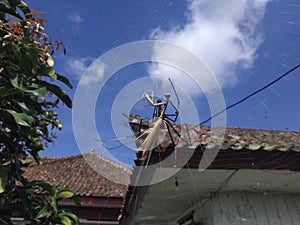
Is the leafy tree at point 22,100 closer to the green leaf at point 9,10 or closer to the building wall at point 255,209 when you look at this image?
the green leaf at point 9,10

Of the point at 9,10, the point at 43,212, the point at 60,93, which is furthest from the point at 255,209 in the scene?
the point at 9,10

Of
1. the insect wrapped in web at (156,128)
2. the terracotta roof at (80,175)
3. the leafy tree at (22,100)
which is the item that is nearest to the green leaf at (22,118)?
the leafy tree at (22,100)

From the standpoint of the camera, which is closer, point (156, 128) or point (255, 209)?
point (156, 128)

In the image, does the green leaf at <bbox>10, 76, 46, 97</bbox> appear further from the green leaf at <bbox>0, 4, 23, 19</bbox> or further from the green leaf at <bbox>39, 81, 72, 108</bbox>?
the green leaf at <bbox>0, 4, 23, 19</bbox>

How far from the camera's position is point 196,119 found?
7.43ft

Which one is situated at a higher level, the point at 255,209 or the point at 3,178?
the point at 255,209

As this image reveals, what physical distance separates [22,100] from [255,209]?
2.36 m

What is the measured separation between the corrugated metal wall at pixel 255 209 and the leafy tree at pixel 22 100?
1504mm

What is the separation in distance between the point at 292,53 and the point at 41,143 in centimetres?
226

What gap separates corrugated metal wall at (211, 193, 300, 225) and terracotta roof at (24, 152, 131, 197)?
3126 millimetres

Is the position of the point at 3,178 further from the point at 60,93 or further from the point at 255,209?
the point at 255,209

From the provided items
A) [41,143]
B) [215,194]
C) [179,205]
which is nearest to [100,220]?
[179,205]

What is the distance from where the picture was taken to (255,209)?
2578 mm

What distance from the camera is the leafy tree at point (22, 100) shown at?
1.56 meters
